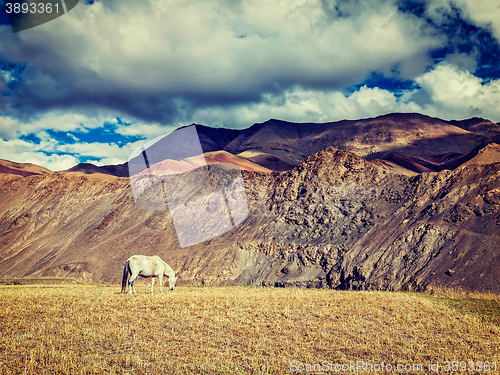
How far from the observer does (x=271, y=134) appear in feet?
548

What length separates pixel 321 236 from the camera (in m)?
46.5

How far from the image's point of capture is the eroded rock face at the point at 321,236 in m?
33.9

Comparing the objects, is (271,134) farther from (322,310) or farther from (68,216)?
(322,310)

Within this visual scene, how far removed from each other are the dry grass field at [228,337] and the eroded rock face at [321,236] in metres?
17.5

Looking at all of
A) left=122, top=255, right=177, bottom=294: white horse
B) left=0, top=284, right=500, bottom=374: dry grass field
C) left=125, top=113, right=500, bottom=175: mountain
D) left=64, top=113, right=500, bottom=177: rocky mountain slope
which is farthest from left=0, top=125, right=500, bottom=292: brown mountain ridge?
left=125, top=113, right=500, bottom=175: mountain

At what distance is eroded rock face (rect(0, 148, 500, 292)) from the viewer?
3388 cm

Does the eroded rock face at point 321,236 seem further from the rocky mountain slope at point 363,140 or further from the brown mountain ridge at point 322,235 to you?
the rocky mountain slope at point 363,140

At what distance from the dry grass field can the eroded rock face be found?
57.3ft

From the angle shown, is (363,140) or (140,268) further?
(363,140)

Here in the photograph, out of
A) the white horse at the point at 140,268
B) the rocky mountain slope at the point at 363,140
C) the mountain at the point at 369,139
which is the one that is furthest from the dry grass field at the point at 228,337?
the mountain at the point at 369,139

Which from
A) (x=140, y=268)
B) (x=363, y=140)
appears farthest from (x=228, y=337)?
(x=363, y=140)

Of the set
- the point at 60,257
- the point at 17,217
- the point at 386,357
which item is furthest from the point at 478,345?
the point at 17,217

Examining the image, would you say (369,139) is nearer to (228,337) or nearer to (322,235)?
(322,235)

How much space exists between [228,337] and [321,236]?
1429 inches
